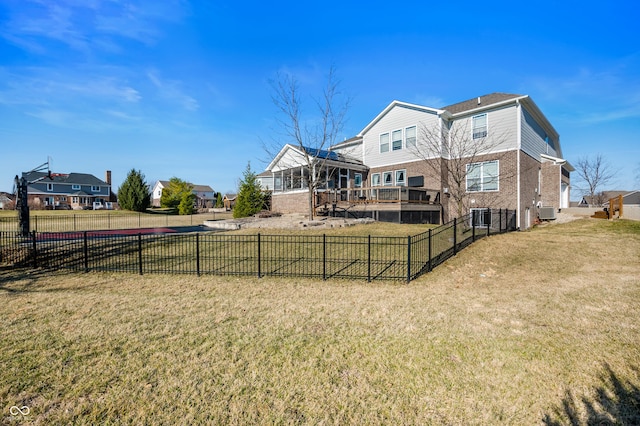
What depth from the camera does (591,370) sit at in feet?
12.3

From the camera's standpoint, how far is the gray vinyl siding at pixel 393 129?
21672mm

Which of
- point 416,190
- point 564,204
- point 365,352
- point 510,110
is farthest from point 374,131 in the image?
point 365,352

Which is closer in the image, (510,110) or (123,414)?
(123,414)

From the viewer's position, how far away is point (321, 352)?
426 cm

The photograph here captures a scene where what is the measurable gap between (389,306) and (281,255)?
5920 mm

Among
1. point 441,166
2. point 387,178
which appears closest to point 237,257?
point 441,166

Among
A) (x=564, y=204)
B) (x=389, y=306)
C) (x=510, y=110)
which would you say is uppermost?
(x=510, y=110)

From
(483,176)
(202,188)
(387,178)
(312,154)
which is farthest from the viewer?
(202,188)

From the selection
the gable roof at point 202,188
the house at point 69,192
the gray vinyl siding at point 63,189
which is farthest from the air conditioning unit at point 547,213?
the gable roof at point 202,188

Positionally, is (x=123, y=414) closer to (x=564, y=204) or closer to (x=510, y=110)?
(x=510, y=110)

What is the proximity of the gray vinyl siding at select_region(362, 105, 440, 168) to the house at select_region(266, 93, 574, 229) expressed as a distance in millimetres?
75

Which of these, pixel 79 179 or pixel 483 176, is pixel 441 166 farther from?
pixel 79 179

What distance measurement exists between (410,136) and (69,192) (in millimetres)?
68816

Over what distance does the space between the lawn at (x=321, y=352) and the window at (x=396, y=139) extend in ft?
55.3
